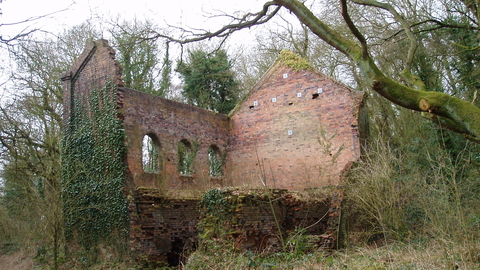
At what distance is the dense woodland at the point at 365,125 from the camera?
269 inches

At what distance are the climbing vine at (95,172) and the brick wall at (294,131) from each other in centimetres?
504

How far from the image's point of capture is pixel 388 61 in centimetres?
1875

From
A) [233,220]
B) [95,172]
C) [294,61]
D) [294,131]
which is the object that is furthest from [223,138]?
[233,220]

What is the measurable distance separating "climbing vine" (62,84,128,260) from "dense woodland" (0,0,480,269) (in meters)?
0.62

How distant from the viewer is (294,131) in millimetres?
17875

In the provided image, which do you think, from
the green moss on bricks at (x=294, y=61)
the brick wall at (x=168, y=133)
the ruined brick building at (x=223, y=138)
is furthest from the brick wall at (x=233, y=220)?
the green moss on bricks at (x=294, y=61)

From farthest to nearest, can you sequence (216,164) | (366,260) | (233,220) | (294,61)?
(216,164), (294,61), (233,220), (366,260)

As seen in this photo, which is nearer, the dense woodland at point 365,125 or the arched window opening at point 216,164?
the dense woodland at point 365,125

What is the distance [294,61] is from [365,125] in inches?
162

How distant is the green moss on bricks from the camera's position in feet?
59.8

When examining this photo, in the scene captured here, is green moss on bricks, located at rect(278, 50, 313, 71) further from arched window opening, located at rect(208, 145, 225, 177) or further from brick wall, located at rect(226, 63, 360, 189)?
arched window opening, located at rect(208, 145, 225, 177)

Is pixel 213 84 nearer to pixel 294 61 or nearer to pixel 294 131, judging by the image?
pixel 294 61

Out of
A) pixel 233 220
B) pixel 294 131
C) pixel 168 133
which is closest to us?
pixel 233 220

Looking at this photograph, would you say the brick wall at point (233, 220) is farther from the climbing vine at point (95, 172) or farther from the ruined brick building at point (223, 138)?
the climbing vine at point (95, 172)
